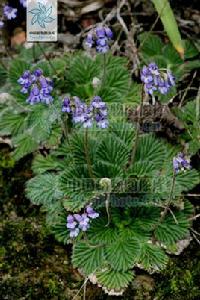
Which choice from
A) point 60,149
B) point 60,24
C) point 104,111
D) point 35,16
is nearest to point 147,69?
point 104,111

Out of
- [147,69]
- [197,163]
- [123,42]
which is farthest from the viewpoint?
[123,42]

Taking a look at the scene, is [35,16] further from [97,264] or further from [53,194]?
[97,264]

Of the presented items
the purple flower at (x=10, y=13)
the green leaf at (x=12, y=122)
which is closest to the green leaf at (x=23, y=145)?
the green leaf at (x=12, y=122)

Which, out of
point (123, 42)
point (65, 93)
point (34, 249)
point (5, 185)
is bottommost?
point (34, 249)

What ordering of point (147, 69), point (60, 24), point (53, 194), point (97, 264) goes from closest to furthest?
point (147, 69) → point (97, 264) → point (53, 194) → point (60, 24)

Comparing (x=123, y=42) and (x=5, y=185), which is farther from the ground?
(x=123, y=42)

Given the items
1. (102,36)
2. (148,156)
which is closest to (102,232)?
(148,156)
